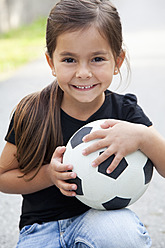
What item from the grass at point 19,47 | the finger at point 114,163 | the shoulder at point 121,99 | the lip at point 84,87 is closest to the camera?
the finger at point 114,163

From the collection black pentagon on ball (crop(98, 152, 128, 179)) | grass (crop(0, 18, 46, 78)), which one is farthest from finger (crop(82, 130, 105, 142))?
grass (crop(0, 18, 46, 78))

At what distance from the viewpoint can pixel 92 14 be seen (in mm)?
2297

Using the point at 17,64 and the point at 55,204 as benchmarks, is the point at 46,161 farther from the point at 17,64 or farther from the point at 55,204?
the point at 17,64

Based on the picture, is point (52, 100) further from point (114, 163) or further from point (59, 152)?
point (114, 163)

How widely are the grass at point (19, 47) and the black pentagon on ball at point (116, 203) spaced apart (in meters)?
5.63

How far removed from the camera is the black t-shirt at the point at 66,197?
2.52m

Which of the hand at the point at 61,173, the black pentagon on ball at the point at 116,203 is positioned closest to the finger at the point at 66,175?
the hand at the point at 61,173

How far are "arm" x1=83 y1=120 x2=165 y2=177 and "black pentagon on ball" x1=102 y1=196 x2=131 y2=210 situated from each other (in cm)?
17

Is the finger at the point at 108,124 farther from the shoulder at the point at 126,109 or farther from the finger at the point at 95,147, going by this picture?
the shoulder at the point at 126,109

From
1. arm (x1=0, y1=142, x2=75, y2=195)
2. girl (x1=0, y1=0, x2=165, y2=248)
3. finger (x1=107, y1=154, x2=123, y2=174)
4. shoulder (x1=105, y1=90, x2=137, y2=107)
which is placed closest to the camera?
finger (x1=107, y1=154, x2=123, y2=174)

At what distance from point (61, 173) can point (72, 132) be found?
36 centimetres

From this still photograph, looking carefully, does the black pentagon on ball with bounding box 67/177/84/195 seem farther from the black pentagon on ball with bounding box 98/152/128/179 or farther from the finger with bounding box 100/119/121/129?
the finger with bounding box 100/119/121/129

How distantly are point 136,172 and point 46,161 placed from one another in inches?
23.2

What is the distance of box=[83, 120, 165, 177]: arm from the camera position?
2160 mm
